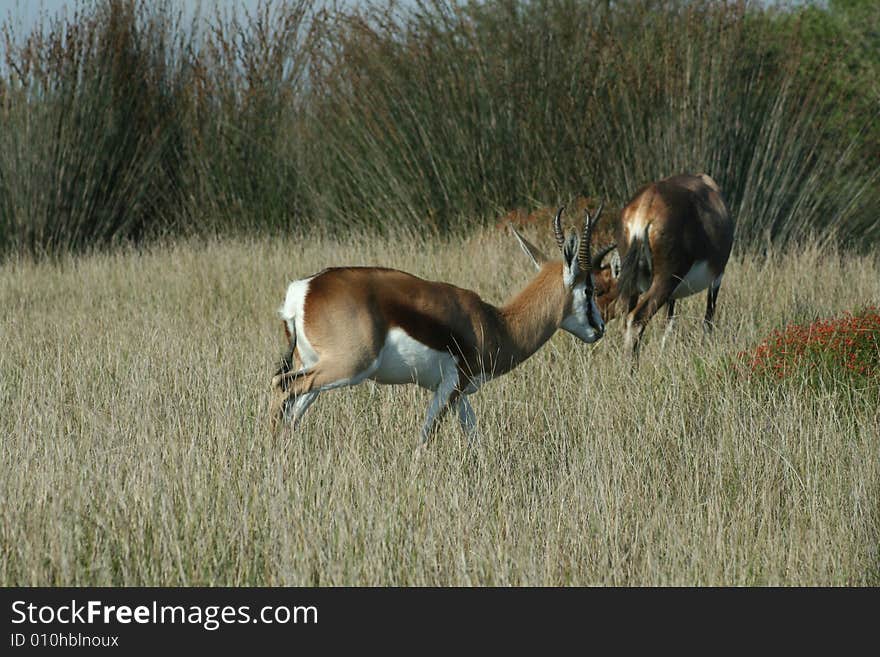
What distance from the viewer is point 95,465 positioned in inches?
172

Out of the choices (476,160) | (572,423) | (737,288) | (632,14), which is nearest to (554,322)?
(572,423)

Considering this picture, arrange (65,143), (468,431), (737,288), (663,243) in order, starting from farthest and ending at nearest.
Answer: (65,143), (737,288), (663,243), (468,431)

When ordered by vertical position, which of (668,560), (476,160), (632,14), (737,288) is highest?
(632,14)

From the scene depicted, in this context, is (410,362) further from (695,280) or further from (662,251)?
(695,280)

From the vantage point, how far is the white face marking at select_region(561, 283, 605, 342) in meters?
5.17

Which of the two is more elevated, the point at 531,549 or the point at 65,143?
the point at 65,143

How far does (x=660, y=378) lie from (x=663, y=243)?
1.28m

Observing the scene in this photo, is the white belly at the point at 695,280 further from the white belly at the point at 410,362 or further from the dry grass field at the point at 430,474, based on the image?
the white belly at the point at 410,362

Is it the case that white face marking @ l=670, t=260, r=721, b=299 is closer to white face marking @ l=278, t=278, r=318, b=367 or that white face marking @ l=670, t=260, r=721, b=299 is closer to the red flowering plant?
the red flowering plant

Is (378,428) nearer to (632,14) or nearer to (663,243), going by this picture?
(663,243)

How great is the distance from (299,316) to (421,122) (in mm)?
8022

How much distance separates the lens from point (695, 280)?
23.8 feet

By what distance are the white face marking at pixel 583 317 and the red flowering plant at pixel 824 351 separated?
1165 millimetres

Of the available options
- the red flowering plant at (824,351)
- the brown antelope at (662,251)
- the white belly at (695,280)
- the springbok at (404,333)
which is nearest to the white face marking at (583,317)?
the springbok at (404,333)
